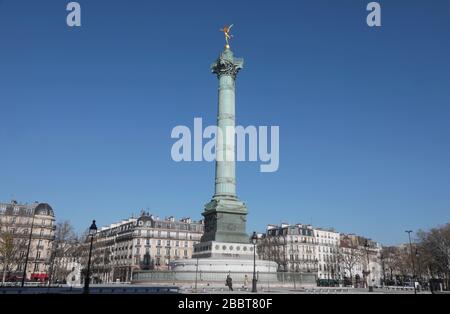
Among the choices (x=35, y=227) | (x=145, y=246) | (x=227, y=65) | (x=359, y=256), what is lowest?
(x=359, y=256)

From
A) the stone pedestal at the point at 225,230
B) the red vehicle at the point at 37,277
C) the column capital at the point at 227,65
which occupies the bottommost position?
the red vehicle at the point at 37,277

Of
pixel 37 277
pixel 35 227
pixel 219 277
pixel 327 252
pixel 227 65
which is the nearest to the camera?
pixel 219 277

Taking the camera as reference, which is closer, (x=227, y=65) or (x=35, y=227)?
(x=227, y=65)

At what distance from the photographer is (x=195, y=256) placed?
1866 inches

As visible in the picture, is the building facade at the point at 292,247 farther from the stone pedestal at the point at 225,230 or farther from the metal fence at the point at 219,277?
the metal fence at the point at 219,277

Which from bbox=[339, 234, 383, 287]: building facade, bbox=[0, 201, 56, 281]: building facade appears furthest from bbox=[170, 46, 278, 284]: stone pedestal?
bbox=[339, 234, 383, 287]: building facade

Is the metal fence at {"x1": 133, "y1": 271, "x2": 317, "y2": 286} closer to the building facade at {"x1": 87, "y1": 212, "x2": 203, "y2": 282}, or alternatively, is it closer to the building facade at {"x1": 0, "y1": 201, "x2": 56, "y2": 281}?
the building facade at {"x1": 0, "y1": 201, "x2": 56, "y2": 281}

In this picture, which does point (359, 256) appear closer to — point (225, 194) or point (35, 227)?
point (225, 194)

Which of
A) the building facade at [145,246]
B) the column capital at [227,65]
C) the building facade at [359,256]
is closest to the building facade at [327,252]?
the building facade at [359,256]

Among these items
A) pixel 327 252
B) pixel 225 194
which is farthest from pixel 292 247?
pixel 225 194

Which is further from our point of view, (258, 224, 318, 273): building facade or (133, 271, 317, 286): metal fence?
(258, 224, 318, 273): building facade

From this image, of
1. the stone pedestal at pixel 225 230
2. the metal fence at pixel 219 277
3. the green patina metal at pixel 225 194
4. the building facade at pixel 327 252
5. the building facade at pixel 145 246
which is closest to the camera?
the metal fence at pixel 219 277
